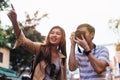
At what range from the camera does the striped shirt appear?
4.18 meters

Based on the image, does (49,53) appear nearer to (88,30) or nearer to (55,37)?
(55,37)

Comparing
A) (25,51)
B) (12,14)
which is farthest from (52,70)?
(25,51)

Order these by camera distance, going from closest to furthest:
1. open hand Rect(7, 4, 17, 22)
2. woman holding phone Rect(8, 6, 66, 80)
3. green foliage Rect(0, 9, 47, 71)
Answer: open hand Rect(7, 4, 17, 22) → woman holding phone Rect(8, 6, 66, 80) → green foliage Rect(0, 9, 47, 71)

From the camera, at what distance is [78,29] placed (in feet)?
14.1

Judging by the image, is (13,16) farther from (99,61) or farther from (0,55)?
(0,55)

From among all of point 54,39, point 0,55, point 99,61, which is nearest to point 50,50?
point 54,39

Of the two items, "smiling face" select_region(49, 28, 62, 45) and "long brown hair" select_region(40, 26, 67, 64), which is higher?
"smiling face" select_region(49, 28, 62, 45)

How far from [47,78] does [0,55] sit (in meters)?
29.3

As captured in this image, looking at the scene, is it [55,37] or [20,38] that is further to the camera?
[55,37]

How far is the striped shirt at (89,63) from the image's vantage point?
13.7ft

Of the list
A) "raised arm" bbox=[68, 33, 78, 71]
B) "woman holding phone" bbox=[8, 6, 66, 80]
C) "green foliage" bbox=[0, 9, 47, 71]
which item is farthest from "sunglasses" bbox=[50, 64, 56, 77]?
"green foliage" bbox=[0, 9, 47, 71]

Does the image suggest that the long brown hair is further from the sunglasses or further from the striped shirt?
the striped shirt

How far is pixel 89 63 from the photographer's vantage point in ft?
13.9

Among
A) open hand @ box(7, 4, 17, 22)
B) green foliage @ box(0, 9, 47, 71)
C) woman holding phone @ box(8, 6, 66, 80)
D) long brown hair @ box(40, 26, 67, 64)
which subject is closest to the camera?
open hand @ box(7, 4, 17, 22)
